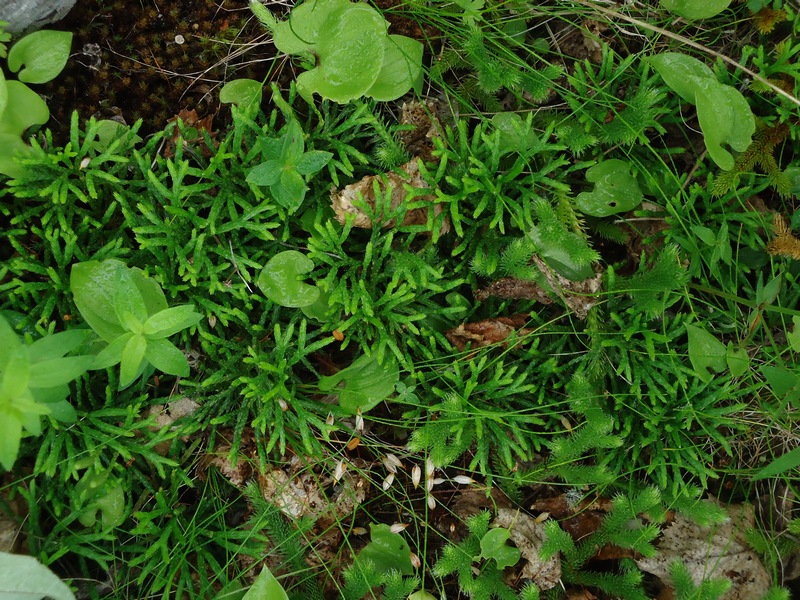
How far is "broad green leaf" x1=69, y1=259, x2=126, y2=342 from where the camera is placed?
95.5 inches

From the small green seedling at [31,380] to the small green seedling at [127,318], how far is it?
113 mm

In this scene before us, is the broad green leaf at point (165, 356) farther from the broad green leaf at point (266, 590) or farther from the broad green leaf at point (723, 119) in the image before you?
the broad green leaf at point (723, 119)

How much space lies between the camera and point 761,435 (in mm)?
2854

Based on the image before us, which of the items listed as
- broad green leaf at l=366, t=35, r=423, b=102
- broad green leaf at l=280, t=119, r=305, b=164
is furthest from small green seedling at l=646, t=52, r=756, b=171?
broad green leaf at l=280, t=119, r=305, b=164

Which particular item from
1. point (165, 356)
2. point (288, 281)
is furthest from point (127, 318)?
point (288, 281)

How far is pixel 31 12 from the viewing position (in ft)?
8.49

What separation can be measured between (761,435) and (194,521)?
8.41 feet

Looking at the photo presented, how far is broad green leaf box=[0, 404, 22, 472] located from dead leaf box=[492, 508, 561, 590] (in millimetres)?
1872

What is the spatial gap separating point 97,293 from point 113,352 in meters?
0.34

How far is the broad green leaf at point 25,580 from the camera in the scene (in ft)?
7.08

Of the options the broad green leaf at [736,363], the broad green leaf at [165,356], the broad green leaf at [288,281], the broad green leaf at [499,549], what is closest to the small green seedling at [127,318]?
the broad green leaf at [165,356]

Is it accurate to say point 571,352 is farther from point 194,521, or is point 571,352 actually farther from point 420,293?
point 194,521

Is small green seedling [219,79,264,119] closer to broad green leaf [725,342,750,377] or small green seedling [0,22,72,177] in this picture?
small green seedling [0,22,72,177]

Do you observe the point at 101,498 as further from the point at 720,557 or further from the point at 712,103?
the point at 712,103
